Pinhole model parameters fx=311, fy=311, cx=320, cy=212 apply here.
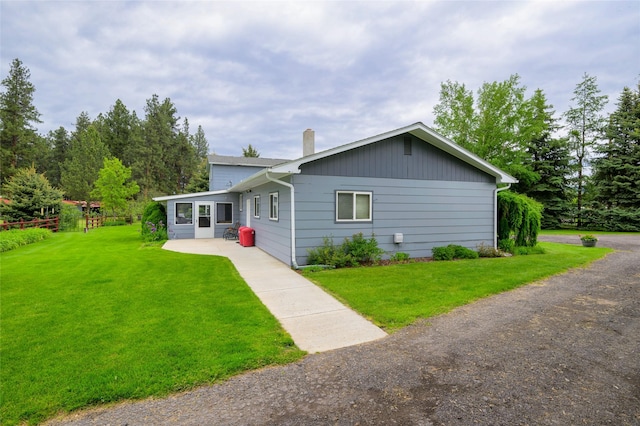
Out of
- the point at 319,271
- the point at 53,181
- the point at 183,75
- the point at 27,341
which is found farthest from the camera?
the point at 53,181

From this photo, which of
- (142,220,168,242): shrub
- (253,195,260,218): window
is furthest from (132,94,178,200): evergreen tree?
(253,195,260,218): window

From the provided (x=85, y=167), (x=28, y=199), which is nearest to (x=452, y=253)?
(x=28, y=199)

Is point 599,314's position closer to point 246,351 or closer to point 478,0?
point 246,351

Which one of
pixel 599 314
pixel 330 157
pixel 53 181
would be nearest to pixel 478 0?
pixel 330 157

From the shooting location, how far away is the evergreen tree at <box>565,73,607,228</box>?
2427cm

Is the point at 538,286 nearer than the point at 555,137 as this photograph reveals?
Yes

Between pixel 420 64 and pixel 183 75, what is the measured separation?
39.1ft

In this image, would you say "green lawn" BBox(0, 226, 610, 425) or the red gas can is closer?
"green lawn" BBox(0, 226, 610, 425)

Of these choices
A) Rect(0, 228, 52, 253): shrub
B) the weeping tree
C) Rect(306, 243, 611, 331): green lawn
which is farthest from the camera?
Rect(0, 228, 52, 253): shrub

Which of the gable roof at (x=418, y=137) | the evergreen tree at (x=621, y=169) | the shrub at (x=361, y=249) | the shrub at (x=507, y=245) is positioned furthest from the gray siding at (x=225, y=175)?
the evergreen tree at (x=621, y=169)

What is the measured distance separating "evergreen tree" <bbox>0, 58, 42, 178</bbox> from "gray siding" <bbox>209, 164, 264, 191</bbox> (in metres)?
25.4

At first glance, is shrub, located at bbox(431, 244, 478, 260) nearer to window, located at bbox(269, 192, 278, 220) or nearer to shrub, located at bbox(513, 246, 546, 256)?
shrub, located at bbox(513, 246, 546, 256)

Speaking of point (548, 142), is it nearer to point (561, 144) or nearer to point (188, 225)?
point (561, 144)

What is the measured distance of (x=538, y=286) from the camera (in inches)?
259
